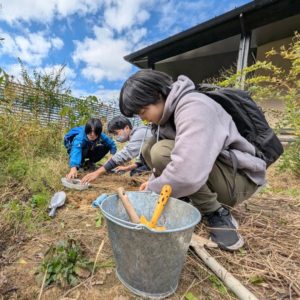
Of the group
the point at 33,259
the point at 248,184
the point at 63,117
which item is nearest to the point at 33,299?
the point at 33,259

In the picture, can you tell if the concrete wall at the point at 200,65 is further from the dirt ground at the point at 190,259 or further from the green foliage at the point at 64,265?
the green foliage at the point at 64,265

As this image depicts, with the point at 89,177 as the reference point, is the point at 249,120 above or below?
above

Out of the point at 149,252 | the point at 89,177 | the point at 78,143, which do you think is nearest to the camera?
the point at 149,252

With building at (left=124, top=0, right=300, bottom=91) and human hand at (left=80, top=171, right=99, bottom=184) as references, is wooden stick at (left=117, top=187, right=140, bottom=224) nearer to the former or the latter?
Answer: human hand at (left=80, top=171, right=99, bottom=184)

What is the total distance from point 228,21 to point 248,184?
5.12 m

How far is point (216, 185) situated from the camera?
1534 mm

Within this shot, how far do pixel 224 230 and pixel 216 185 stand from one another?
0.87ft

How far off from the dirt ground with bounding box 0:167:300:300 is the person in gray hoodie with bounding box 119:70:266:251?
151 millimetres

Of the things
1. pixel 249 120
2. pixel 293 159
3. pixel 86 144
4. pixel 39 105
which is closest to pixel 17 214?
pixel 249 120

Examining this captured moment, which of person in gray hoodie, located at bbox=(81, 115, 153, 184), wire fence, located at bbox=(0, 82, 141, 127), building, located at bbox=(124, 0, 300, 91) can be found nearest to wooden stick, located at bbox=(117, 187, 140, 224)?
person in gray hoodie, located at bbox=(81, 115, 153, 184)

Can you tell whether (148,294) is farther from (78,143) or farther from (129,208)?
(78,143)

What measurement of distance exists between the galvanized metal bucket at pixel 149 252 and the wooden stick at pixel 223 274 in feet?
0.75

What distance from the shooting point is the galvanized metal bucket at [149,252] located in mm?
935

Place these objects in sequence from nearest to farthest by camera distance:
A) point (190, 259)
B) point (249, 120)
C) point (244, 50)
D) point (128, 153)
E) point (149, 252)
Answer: point (149, 252) < point (190, 259) < point (249, 120) < point (128, 153) < point (244, 50)
